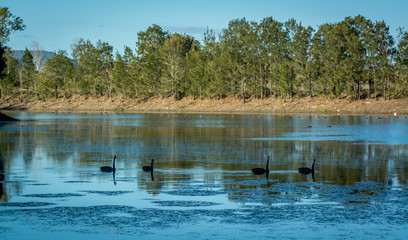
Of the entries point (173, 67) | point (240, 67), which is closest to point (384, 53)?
point (240, 67)

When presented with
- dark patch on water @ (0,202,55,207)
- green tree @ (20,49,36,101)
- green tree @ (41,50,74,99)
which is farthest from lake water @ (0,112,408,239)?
green tree @ (20,49,36,101)

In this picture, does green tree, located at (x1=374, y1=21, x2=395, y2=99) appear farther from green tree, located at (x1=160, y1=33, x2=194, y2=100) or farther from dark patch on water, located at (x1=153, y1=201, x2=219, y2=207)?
dark patch on water, located at (x1=153, y1=201, x2=219, y2=207)

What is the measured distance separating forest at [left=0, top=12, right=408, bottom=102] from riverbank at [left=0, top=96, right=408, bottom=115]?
7.19ft

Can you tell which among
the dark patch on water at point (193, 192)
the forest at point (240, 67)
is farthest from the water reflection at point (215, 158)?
the forest at point (240, 67)

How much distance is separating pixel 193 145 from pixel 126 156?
30.2ft

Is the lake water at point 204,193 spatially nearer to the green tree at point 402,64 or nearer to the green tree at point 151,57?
the green tree at point 402,64

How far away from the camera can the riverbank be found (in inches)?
4316

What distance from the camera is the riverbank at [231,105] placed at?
10962 cm

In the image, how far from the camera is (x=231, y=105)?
137 metres

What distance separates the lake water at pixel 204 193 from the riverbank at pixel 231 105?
6812cm

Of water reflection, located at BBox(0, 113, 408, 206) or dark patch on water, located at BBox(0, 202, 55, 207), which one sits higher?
water reflection, located at BBox(0, 113, 408, 206)

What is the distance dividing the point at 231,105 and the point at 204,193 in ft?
373

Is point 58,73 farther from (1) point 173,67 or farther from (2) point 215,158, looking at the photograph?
(2) point 215,158

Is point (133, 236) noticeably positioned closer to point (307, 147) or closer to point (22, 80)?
point (307, 147)
